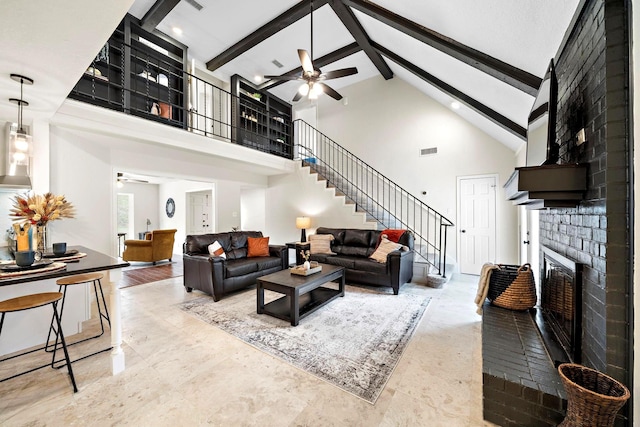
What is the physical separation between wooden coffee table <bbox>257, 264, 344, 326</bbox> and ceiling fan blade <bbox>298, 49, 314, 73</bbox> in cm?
291

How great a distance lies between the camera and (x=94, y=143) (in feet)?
13.4

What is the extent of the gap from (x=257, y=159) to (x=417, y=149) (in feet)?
12.2

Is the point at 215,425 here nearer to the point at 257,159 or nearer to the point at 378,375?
the point at 378,375

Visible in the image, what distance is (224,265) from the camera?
12.5 ft

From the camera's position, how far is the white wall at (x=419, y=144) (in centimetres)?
515

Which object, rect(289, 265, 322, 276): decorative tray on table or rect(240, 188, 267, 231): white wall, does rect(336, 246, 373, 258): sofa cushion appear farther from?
rect(240, 188, 267, 231): white wall

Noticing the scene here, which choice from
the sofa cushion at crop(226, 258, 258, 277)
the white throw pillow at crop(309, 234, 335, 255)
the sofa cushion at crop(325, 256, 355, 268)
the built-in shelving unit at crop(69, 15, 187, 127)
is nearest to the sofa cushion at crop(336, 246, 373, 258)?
the white throw pillow at crop(309, 234, 335, 255)

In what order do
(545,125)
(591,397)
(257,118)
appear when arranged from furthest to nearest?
1. (257,118)
2. (545,125)
3. (591,397)

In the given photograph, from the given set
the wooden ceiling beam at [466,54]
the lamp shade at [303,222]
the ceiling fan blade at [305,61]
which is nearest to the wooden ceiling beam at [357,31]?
the wooden ceiling beam at [466,54]

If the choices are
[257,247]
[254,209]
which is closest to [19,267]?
[257,247]

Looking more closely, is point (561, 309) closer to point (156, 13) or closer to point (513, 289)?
point (513, 289)

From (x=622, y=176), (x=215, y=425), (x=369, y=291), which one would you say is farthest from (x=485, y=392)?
(x=369, y=291)

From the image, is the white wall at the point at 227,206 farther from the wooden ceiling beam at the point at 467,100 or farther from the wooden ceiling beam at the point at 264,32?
the wooden ceiling beam at the point at 467,100

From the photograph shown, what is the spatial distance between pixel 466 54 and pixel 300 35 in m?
3.96
